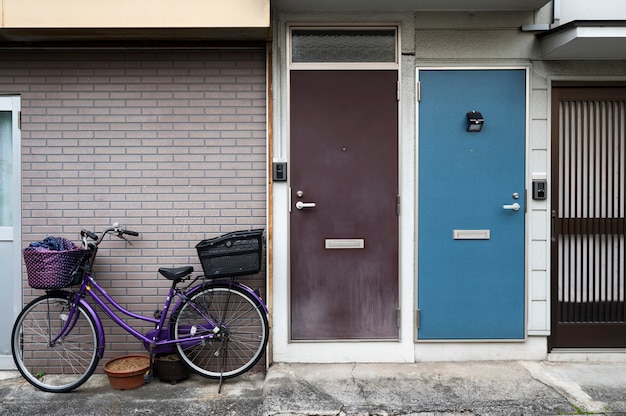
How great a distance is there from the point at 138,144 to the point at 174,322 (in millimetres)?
1630

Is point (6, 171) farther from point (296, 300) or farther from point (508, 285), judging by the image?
point (508, 285)

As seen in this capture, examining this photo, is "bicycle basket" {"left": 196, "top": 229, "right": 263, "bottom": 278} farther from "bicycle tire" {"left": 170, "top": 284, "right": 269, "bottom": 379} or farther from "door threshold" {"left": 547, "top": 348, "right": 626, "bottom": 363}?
"door threshold" {"left": 547, "top": 348, "right": 626, "bottom": 363}

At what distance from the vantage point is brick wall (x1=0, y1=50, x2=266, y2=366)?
16.8 ft

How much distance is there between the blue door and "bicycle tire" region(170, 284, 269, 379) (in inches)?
59.5

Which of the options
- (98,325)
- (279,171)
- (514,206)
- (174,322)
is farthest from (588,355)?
(98,325)

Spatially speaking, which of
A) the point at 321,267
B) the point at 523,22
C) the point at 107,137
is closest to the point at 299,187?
the point at 321,267

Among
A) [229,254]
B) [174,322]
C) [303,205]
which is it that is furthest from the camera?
[303,205]

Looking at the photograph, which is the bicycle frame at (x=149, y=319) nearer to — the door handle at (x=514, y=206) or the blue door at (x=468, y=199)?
the blue door at (x=468, y=199)

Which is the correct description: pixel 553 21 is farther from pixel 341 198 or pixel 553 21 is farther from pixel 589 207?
pixel 341 198

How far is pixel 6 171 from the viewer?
5.22m

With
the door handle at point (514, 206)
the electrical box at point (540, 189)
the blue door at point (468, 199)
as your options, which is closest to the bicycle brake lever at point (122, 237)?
the blue door at point (468, 199)

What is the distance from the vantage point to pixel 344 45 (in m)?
5.14

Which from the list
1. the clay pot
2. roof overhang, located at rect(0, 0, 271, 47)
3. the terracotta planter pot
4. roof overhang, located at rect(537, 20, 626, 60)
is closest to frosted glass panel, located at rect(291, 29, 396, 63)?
roof overhang, located at rect(0, 0, 271, 47)

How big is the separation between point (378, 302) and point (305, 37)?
2500mm
